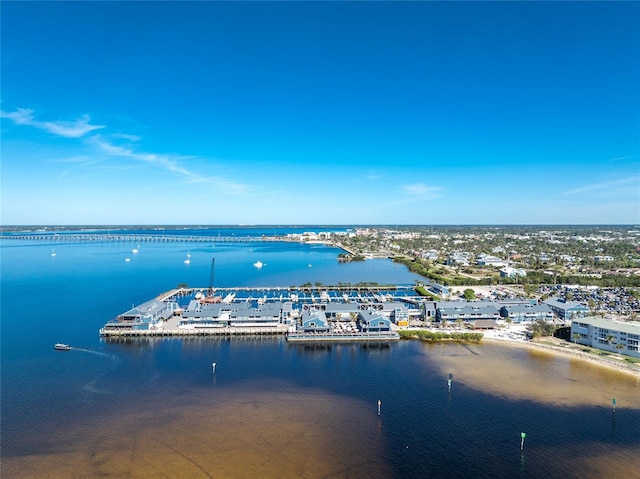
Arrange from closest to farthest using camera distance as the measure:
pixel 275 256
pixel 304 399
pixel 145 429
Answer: pixel 145 429
pixel 304 399
pixel 275 256

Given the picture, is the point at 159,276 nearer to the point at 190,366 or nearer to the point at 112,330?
the point at 112,330

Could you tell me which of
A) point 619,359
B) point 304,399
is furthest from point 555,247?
point 304,399

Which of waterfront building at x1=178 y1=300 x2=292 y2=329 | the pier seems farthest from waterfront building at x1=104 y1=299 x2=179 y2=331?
waterfront building at x1=178 y1=300 x2=292 y2=329

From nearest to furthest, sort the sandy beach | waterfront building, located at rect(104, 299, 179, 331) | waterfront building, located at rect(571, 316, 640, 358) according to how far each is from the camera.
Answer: the sandy beach → waterfront building, located at rect(571, 316, 640, 358) → waterfront building, located at rect(104, 299, 179, 331)

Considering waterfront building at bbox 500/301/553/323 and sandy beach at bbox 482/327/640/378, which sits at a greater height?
waterfront building at bbox 500/301/553/323

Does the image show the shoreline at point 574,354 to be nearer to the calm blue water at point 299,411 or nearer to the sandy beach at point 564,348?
the sandy beach at point 564,348

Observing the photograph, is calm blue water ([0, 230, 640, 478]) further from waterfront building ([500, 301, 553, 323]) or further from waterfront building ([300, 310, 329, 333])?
waterfront building ([500, 301, 553, 323])
